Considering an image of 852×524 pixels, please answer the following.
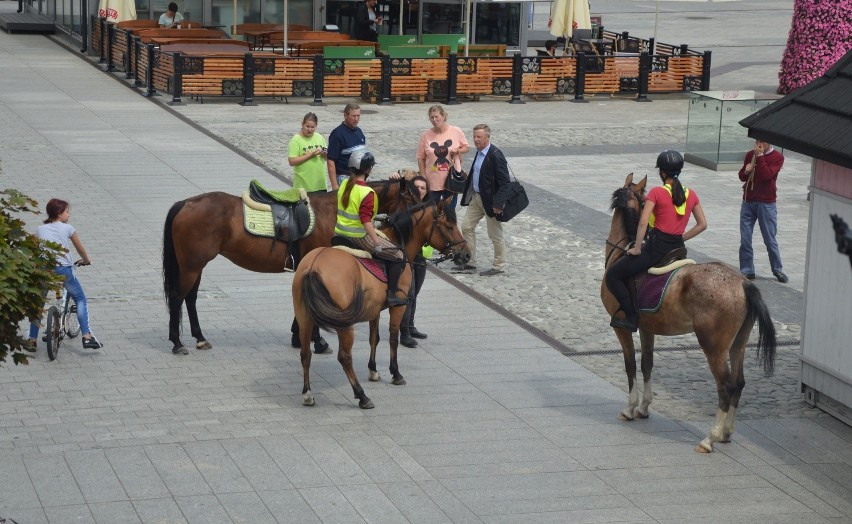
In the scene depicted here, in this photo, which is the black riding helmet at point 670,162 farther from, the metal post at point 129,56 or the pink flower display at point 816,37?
the metal post at point 129,56

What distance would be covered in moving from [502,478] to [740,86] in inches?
1019

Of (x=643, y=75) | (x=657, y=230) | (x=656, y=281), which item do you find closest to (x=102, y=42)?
(x=643, y=75)

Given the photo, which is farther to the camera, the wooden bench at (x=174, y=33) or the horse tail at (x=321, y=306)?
the wooden bench at (x=174, y=33)

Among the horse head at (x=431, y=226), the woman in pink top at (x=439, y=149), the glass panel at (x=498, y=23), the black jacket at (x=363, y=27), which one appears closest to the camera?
the horse head at (x=431, y=226)

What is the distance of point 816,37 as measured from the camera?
29672mm

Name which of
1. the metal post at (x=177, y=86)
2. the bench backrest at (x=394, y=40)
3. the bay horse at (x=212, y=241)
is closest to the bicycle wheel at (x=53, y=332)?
the bay horse at (x=212, y=241)

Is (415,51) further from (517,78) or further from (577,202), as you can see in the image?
(577,202)

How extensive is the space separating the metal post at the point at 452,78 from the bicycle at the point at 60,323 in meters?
17.4

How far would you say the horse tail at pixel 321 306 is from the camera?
11.0 m

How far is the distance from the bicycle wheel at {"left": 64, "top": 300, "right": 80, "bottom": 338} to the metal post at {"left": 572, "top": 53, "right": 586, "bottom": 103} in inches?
779

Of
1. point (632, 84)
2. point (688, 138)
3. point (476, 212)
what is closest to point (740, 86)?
point (632, 84)

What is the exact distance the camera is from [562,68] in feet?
103

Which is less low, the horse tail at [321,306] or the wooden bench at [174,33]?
the wooden bench at [174,33]

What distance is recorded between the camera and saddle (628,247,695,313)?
11.0 metres
